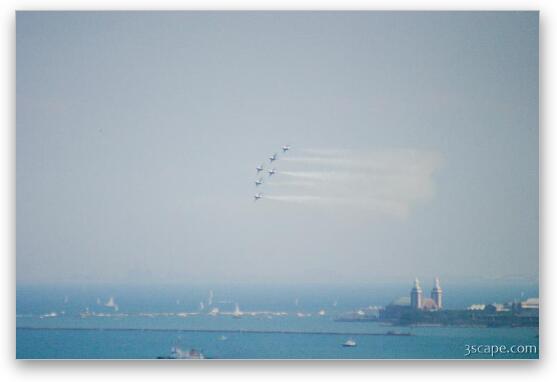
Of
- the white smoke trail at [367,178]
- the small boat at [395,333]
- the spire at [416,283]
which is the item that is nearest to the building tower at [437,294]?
the spire at [416,283]

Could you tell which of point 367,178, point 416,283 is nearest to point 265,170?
point 367,178

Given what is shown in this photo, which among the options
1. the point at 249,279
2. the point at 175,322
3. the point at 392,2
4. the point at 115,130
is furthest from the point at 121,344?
the point at 392,2

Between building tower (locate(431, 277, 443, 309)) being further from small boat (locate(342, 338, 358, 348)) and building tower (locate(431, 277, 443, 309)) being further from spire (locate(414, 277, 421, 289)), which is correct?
small boat (locate(342, 338, 358, 348))

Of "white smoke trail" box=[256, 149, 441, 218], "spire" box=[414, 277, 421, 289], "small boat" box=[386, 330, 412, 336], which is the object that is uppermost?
"white smoke trail" box=[256, 149, 441, 218]

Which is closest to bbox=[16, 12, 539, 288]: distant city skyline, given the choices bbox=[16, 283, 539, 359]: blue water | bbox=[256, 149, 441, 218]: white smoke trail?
Result: bbox=[256, 149, 441, 218]: white smoke trail

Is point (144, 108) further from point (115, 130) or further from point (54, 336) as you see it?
point (54, 336)

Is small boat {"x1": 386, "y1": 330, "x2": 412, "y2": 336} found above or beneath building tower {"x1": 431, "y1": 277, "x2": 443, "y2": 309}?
beneath

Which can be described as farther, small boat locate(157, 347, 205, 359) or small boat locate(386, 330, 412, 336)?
small boat locate(386, 330, 412, 336)
